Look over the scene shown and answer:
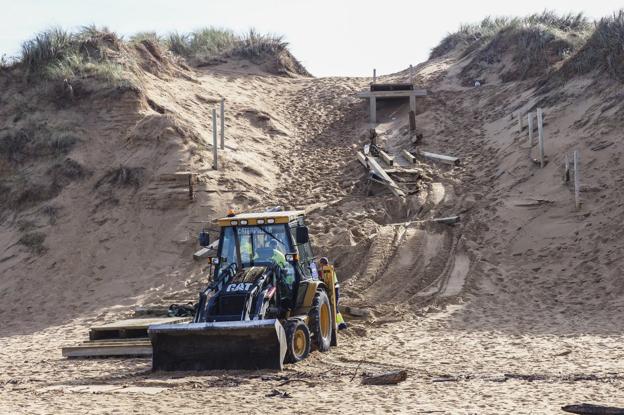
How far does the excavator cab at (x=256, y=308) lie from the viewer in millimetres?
11320

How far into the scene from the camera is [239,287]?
12039mm

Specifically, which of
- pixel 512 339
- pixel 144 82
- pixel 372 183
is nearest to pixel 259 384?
pixel 512 339

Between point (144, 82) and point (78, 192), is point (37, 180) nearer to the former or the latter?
point (78, 192)

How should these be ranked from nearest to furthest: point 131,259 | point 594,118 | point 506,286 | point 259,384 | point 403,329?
point 259,384, point 403,329, point 506,286, point 131,259, point 594,118

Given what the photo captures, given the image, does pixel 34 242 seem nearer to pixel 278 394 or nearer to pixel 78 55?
pixel 78 55

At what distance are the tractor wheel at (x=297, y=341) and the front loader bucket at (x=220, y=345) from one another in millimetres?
254

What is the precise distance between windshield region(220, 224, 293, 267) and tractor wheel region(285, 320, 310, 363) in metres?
1.39

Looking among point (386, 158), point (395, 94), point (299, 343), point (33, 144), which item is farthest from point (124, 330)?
point (395, 94)

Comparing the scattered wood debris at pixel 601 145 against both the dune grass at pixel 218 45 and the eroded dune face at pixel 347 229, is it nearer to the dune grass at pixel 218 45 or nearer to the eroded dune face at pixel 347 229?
the eroded dune face at pixel 347 229

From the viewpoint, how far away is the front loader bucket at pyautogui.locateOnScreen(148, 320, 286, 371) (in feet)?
36.8

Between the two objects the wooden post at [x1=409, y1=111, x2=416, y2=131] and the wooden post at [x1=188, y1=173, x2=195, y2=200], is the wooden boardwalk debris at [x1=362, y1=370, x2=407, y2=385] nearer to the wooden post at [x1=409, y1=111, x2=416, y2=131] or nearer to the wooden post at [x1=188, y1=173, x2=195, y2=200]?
the wooden post at [x1=188, y1=173, x2=195, y2=200]

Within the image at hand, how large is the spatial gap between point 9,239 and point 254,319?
11.7 meters

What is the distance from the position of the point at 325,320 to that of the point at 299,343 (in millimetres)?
1181

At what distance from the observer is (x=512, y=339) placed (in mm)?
13625
